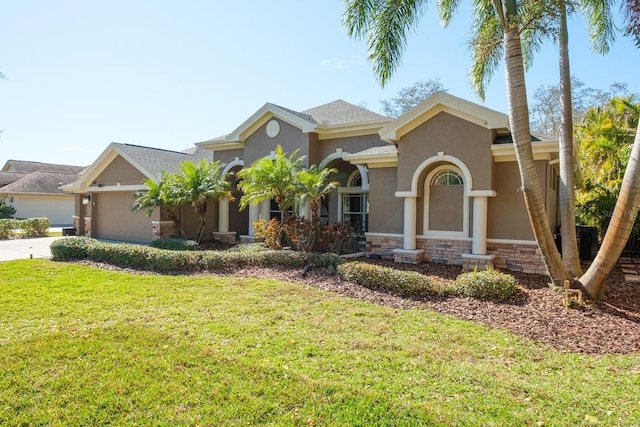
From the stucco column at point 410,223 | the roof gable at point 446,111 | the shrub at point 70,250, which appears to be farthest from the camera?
the shrub at point 70,250

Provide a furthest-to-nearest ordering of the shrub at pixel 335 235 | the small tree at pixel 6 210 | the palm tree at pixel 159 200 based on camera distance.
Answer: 1. the small tree at pixel 6 210
2. the palm tree at pixel 159 200
3. the shrub at pixel 335 235

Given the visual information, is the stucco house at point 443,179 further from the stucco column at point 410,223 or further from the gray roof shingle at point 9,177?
the gray roof shingle at point 9,177

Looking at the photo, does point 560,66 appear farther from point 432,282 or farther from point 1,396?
point 1,396

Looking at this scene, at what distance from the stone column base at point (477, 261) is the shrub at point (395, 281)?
2.90 meters

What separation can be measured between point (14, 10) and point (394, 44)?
10.7 m

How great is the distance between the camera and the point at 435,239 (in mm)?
12508

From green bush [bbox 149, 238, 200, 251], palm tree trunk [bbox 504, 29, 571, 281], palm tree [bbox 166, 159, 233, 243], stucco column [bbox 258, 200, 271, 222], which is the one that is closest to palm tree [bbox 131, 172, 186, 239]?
palm tree [bbox 166, 159, 233, 243]

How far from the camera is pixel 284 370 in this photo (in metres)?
4.74

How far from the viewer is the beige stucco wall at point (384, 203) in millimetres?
13234

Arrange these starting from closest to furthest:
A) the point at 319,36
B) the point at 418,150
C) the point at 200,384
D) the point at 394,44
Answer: the point at 200,384, the point at 394,44, the point at 418,150, the point at 319,36

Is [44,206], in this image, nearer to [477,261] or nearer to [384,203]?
[384,203]

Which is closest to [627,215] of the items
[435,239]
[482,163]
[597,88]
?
[482,163]

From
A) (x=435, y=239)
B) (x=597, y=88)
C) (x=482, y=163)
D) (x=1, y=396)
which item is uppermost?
(x=597, y=88)

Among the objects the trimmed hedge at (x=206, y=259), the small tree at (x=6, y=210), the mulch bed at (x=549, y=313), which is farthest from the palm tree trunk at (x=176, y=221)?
the small tree at (x=6, y=210)
